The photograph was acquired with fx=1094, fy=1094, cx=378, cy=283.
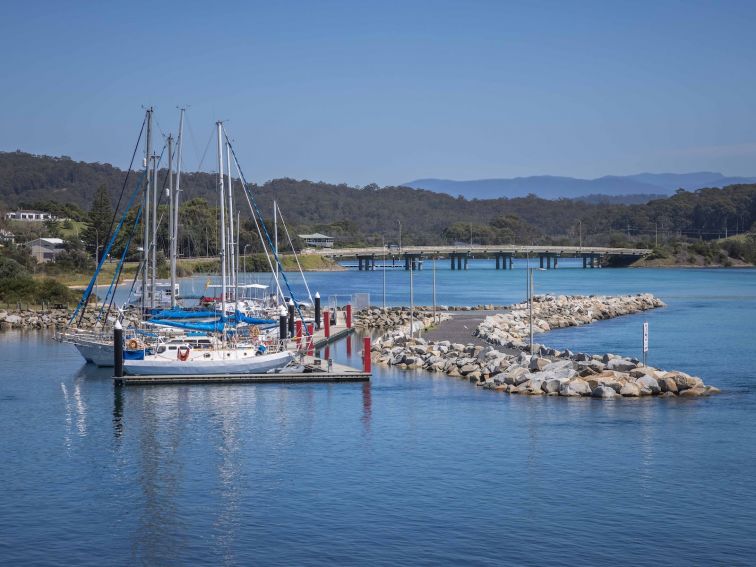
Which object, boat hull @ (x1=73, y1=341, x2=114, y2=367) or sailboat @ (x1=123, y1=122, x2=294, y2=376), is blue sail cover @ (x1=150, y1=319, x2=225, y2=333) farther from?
sailboat @ (x1=123, y1=122, x2=294, y2=376)

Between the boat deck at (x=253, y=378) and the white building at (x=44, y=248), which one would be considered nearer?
the boat deck at (x=253, y=378)

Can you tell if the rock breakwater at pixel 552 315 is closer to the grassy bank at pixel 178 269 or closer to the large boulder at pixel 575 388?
the large boulder at pixel 575 388

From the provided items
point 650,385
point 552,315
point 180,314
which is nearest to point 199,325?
point 180,314

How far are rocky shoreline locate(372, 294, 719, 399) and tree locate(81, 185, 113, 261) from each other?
274ft

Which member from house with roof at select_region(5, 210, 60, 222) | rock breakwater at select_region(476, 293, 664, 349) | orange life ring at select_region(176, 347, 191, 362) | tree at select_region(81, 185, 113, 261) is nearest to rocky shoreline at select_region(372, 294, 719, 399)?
rock breakwater at select_region(476, 293, 664, 349)

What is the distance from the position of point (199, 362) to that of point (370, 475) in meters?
16.9

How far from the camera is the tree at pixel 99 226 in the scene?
137500mm

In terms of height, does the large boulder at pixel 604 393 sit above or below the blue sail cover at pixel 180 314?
below

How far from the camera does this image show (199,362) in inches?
1793

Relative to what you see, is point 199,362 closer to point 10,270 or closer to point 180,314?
point 180,314

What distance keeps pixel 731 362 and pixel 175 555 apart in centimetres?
3786

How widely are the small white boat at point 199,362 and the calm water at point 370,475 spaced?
132 centimetres

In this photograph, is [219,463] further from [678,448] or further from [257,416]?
[678,448]

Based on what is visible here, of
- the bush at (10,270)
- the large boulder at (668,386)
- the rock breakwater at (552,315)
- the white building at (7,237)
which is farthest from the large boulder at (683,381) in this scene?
the white building at (7,237)
